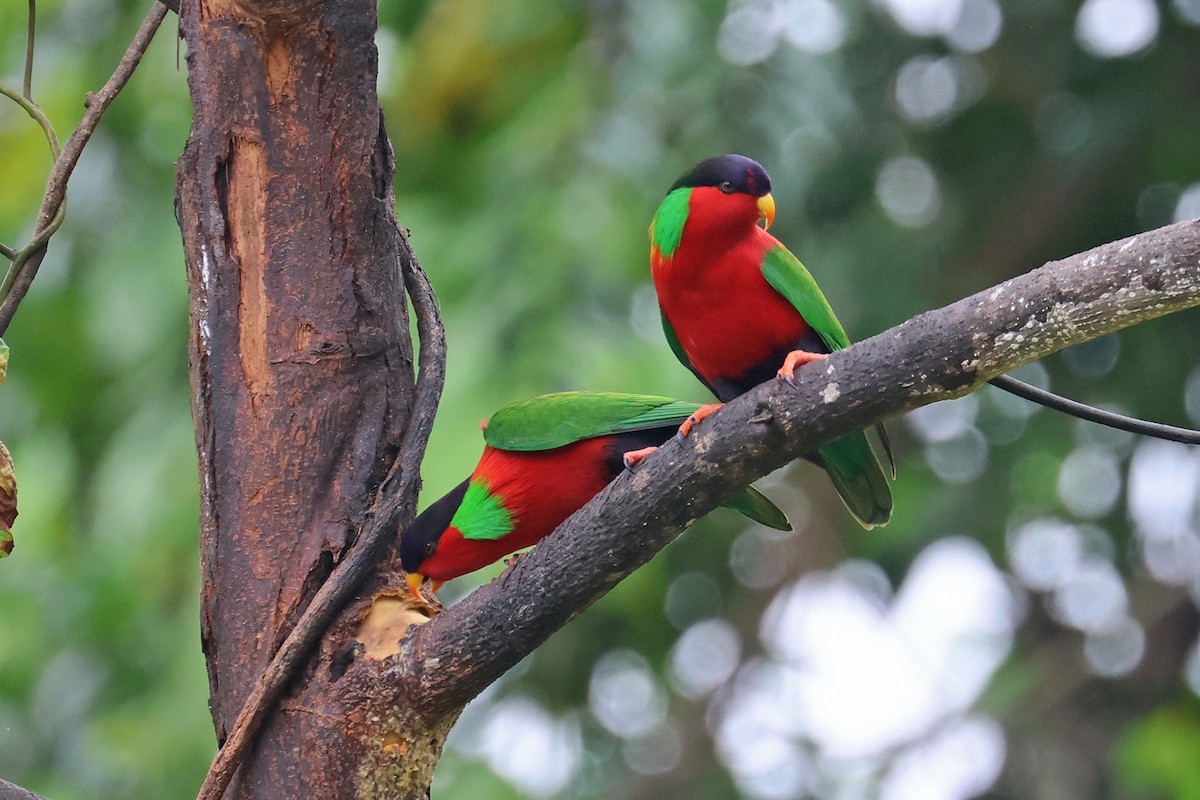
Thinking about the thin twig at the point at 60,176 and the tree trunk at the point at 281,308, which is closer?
the tree trunk at the point at 281,308

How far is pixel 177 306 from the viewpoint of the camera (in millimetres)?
4062

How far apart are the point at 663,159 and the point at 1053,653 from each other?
13.3 feet

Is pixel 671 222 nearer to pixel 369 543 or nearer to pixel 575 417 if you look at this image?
pixel 575 417

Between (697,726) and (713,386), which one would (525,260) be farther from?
(697,726)

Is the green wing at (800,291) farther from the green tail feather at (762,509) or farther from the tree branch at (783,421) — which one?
the tree branch at (783,421)

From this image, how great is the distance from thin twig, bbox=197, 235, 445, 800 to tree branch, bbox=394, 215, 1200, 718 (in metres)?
0.16

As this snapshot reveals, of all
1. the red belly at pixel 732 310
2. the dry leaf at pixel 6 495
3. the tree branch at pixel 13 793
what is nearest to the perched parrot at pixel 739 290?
the red belly at pixel 732 310

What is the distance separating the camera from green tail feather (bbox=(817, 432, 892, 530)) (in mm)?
2752

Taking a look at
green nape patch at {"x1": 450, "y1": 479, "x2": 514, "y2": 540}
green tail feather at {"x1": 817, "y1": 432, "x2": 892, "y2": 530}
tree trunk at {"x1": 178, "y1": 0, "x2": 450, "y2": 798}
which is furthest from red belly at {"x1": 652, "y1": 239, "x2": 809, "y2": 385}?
tree trunk at {"x1": 178, "y1": 0, "x2": 450, "y2": 798}

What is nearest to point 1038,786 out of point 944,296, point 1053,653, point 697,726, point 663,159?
point 1053,653

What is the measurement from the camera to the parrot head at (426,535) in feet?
8.63

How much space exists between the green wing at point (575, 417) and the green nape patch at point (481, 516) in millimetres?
124

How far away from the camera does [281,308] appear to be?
2.27m

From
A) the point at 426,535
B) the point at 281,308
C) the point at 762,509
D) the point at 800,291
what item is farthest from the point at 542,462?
the point at 281,308
